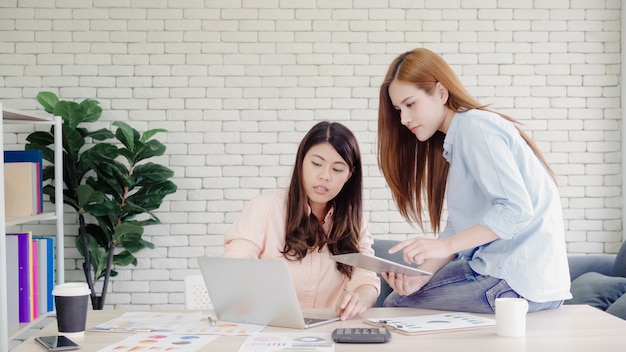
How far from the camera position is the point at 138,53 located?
15.1ft

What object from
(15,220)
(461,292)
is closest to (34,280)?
(15,220)

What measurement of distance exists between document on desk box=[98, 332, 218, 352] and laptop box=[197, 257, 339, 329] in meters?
0.16

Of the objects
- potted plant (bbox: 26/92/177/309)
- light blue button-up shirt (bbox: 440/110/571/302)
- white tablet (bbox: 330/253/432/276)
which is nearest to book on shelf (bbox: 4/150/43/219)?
potted plant (bbox: 26/92/177/309)

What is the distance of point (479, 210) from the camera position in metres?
2.27

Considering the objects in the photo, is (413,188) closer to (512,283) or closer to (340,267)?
(340,267)

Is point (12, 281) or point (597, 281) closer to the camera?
point (12, 281)

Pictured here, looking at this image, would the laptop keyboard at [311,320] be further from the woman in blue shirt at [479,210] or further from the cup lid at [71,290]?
the cup lid at [71,290]

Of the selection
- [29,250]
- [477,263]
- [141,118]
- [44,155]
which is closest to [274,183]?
[141,118]

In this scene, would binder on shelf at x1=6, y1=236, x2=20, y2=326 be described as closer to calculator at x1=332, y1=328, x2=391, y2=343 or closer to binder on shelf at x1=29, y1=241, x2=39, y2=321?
binder on shelf at x1=29, y1=241, x2=39, y2=321

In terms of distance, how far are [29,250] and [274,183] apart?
175 centimetres

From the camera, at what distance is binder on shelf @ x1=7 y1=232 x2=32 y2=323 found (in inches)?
129

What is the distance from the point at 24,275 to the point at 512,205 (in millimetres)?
2293

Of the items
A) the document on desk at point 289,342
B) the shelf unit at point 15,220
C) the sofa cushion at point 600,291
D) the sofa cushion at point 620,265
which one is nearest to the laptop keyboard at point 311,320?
the document on desk at point 289,342

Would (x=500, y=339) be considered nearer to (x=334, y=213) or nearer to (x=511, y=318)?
(x=511, y=318)
